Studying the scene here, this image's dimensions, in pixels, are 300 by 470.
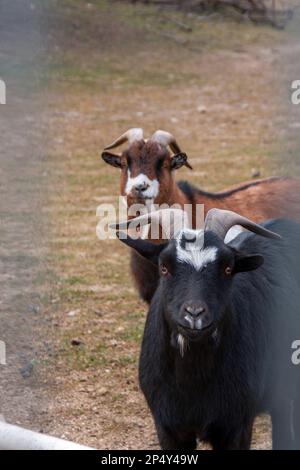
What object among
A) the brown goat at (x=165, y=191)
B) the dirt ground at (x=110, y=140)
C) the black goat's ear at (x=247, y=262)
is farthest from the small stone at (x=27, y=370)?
the black goat's ear at (x=247, y=262)

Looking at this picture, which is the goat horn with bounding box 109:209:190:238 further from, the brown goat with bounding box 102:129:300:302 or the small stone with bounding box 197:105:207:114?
the small stone with bounding box 197:105:207:114

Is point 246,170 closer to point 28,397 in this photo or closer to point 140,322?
point 140,322

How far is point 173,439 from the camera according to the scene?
13.0ft

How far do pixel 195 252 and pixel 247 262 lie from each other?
0.73 feet

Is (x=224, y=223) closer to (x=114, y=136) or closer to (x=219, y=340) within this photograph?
(x=219, y=340)

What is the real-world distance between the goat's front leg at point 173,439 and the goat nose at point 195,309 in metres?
0.66

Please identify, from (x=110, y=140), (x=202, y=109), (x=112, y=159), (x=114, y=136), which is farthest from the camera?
(x=202, y=109)

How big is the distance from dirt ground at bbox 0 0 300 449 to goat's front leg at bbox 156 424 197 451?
2.92ft

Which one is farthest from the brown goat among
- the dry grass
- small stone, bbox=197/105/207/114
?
small stone, bbox=197/105/207/114

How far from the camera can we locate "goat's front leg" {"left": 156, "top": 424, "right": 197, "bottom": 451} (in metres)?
3.94

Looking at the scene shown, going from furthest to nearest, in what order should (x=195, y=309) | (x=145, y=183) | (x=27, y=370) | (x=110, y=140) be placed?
(x=110, y=140)
(x=145, y=183)
(x=27, y=370)
(x=195, y=309)

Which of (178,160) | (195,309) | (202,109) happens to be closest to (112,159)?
(178,160)

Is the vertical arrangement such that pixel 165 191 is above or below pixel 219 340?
above

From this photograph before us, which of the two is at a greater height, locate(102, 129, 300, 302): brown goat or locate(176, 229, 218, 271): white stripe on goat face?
locate(102, 129, 300, 302): brown goat
